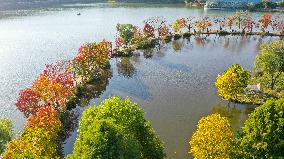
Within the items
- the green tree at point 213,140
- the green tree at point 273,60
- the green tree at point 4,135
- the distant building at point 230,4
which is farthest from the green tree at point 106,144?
the distant building at point 230,4

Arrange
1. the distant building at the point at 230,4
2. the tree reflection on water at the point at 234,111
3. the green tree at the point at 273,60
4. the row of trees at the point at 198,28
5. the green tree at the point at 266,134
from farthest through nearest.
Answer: the distant building at the point at 230,4 < the row of trees at the point at 198,28 < the green tree at the point at 273,60 < the tree reflection on water at the point at 234,111 < the green tree at the point at 266,134

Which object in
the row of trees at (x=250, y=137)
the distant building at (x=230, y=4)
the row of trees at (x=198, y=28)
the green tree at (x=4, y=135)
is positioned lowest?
the green tree at (x=4, y=135)

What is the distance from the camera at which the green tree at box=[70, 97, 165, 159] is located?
1142 inches

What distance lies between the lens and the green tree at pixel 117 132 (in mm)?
29000

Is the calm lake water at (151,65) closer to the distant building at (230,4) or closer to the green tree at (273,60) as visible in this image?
the distant building at (230,4)

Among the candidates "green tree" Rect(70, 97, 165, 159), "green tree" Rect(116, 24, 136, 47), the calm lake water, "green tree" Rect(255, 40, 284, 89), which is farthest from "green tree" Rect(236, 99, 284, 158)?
"green tree" Rect(116, 24, 136, 47)

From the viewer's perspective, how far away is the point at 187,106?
2347 inches

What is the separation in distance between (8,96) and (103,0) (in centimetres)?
13232

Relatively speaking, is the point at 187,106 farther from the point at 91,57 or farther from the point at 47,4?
the point at 47,4

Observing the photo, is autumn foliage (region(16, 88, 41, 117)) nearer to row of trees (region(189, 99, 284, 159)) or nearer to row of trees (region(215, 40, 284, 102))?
row of trees (region(189, 99, 284, 159))

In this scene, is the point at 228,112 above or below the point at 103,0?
below

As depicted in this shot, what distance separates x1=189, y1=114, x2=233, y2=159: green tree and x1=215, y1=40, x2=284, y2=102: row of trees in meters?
20.8

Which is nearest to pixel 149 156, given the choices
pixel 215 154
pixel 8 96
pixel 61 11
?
pixel 215 154

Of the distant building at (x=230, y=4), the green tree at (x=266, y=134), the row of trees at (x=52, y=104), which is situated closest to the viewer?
the green tree at (x=266, y=134)
